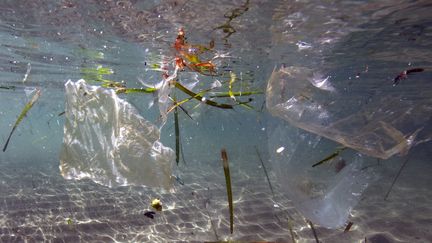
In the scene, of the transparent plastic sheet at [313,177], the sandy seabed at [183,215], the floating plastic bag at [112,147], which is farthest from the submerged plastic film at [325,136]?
the sandy seabed at [183,215]

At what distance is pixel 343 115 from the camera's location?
3.52m

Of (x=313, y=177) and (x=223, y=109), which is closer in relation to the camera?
(x=313, y=177)

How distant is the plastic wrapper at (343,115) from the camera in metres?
3.16

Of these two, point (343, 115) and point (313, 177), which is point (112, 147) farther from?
point (343, 115)

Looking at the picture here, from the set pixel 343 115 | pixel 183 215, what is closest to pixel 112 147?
pixel 343 115

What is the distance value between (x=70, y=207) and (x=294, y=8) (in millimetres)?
9612

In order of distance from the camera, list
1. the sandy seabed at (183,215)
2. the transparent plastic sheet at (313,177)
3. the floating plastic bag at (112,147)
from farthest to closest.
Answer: the sandy seabed at (183,215), the transparent plastic sheet at (313,177), the floating plastic bag at (112,147)

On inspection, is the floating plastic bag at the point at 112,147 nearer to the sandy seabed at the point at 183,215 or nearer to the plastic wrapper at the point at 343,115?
the plastic wrapper at the point at 343,115

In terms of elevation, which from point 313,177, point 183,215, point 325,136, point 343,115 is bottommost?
point 183,215

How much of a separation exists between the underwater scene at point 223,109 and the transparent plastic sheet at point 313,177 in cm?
1

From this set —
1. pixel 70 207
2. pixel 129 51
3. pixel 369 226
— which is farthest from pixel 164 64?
pixel 369 226

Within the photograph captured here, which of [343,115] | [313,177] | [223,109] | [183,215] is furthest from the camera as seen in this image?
[183,215]

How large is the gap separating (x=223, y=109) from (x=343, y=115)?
1534mm

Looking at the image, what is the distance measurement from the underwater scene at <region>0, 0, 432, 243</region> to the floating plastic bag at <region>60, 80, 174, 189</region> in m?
0.01
